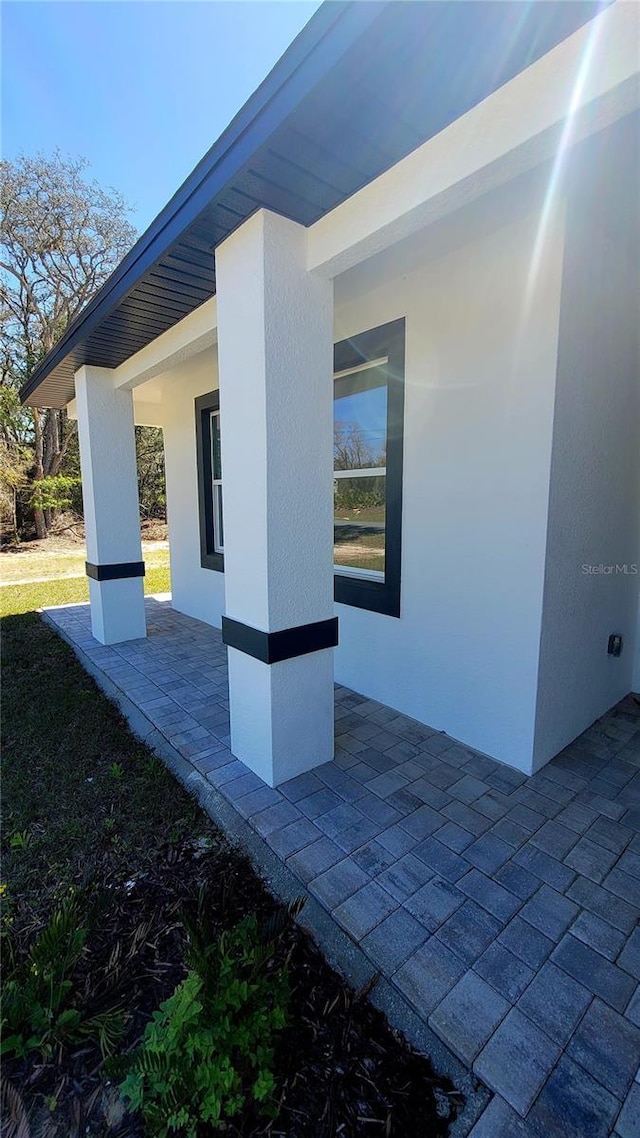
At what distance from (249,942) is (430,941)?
0.63 meters

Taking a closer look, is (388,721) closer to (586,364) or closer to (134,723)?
(134,723)

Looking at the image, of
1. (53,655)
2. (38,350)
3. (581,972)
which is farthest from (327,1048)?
(38,350)

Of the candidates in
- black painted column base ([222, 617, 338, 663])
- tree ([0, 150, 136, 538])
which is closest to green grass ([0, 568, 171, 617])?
black painted column base ([222, 617, 338, 663])

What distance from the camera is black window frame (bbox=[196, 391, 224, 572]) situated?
17.5 feet

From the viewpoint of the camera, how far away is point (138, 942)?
5.38 ft

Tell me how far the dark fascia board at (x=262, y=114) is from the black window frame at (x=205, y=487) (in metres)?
2.49

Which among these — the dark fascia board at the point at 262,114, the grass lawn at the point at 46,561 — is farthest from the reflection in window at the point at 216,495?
the grass lawn at the point at 46,561

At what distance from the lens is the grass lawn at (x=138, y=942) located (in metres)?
1.18

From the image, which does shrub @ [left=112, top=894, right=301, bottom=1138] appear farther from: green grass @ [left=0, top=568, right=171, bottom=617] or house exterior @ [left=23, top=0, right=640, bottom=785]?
green grass @ [left=0, top=568, right=171, bottom=617]

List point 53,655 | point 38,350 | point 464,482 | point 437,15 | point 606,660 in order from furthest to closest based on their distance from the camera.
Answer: point 38,350 < point 53,655 < point 606,660 < point 464,482 < point 437,15

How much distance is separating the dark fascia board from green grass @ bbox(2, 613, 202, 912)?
9.35ft

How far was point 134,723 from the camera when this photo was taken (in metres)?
3.27

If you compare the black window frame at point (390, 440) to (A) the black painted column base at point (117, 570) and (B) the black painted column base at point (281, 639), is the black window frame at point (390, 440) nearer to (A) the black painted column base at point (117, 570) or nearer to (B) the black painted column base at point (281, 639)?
(B) the black painted column base at point (281, 639)

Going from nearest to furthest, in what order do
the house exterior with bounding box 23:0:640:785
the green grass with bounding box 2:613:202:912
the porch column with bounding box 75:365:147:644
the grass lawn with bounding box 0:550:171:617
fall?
the house exterior with bounding box 23:0:640:785 < the green grass with bounding box 2:613:202:912 < the porch column with bounding box 75:365:147:644 < the grass lawn with bounding box 0:550:171:617
